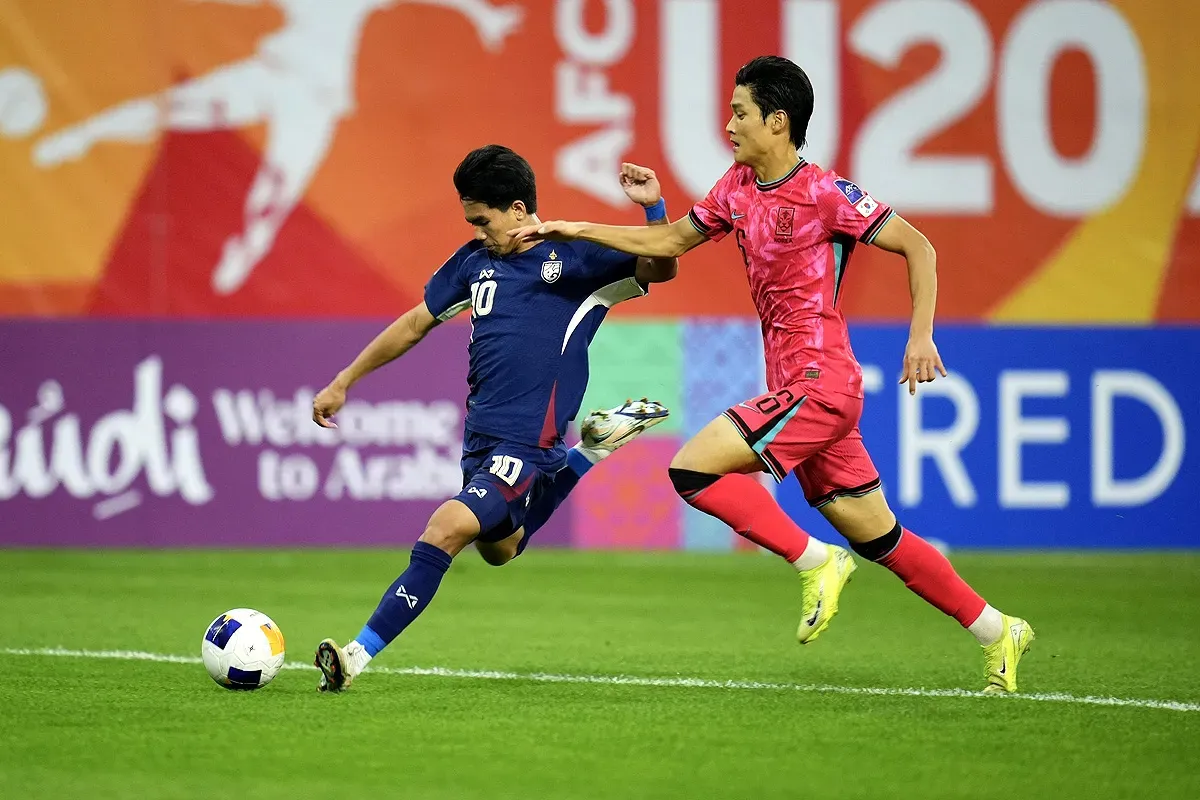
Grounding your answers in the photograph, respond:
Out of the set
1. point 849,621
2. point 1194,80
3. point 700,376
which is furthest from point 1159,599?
point 1194,80

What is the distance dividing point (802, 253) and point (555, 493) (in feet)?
4.49

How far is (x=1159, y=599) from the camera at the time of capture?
950 cm

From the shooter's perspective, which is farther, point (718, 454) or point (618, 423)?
point (618, 423)

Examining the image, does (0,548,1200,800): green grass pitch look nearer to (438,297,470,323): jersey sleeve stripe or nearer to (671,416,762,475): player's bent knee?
(671,416,762,475): player's bent knee

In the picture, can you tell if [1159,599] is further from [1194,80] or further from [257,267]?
[257,267]

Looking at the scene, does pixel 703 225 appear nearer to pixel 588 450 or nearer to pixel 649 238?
pixel 649 238

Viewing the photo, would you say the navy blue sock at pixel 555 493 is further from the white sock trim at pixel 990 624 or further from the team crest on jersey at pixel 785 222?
the white sock trim at pixel 990 624

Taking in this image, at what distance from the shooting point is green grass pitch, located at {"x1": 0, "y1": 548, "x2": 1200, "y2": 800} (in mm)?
4363

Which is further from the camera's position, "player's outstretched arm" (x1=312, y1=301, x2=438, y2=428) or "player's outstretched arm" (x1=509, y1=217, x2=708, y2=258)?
"player's outstretched arm" (x1=312, y1=301, x2=438, y2=428)

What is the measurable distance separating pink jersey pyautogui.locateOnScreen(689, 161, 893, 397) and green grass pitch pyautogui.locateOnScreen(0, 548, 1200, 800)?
113 cm

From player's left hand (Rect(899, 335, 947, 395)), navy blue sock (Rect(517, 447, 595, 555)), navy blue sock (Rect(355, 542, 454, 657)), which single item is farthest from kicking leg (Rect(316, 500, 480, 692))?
player's left hand (Rect(899, 335, 947, 395))

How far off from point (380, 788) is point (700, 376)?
7855 millimetres

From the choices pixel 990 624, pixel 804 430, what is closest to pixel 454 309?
pixel 804 430

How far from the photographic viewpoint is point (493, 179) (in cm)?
602
